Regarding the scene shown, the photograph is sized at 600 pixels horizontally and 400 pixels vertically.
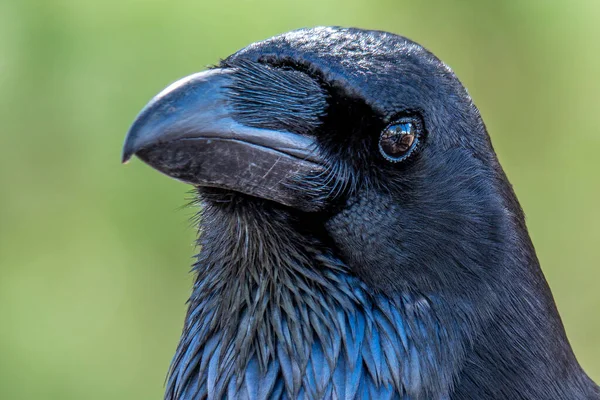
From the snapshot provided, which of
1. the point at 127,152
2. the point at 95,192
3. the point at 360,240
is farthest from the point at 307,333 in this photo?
the point at 95,192

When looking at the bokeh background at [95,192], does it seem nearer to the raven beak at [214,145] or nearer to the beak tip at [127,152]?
the raven beak at [214,145]

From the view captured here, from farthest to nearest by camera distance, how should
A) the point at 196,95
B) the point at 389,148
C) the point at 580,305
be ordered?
the point at 580,305, the point at 389,148, the point at 196,95

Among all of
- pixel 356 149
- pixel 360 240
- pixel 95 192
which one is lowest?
pixel 95 192

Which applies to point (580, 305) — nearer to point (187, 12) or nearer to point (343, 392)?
point (187, 12)

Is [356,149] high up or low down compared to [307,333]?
up

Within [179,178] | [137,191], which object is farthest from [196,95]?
[137,191]

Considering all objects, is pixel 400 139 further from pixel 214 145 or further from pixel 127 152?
pixel 127 152
